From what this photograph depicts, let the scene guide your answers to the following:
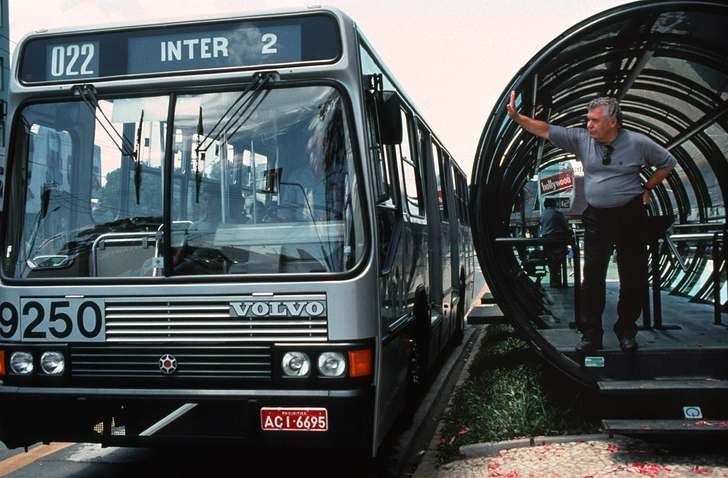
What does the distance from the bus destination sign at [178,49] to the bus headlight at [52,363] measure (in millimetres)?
1857

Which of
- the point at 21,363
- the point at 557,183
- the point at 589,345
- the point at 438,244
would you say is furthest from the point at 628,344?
the point at 557,183

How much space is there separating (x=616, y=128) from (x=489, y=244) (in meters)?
1.33

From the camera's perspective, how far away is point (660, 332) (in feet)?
24.0

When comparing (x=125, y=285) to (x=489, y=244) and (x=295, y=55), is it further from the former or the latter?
(x=489, y=244)

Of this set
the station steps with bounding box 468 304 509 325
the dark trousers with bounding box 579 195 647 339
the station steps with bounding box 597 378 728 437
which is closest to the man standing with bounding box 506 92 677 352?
the dark trousers with bounding box 579 195 647 339

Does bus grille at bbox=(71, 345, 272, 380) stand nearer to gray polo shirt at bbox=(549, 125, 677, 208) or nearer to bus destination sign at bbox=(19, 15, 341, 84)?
bus destination sign at bbox=(19, 15, 341, 84)

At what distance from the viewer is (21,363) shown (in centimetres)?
526

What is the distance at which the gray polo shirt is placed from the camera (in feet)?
19.9

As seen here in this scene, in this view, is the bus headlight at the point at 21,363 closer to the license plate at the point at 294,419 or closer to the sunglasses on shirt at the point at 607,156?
the license plate at the point at 294,419

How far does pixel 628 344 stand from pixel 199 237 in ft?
11.1

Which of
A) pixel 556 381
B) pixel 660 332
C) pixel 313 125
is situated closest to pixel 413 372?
pixel 556 381

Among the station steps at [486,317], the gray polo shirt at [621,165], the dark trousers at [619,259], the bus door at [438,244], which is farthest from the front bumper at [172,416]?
the station steps at [486,317]

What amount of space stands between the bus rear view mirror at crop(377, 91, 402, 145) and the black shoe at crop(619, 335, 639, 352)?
2.44 m

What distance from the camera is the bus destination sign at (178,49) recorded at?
5.13m
